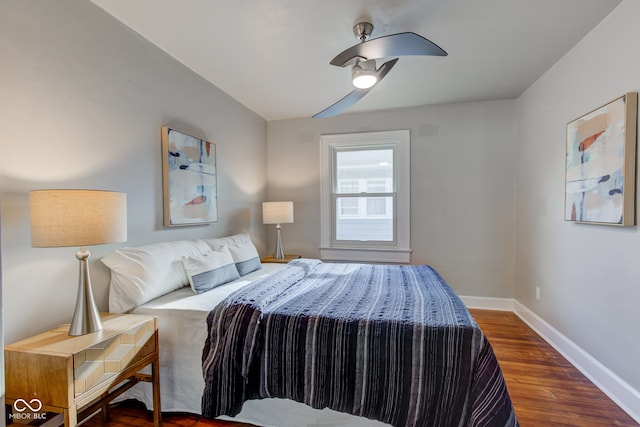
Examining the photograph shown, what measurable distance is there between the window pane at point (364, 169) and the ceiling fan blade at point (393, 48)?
2.09 meters

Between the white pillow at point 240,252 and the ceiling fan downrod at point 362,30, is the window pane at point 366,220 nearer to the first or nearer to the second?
the white pillow at point 240,252

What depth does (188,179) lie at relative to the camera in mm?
2635

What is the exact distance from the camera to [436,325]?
148cm

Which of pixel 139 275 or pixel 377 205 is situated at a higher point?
pixel 377 205

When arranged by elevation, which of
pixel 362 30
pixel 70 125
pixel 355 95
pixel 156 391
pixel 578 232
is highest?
pixel 362 30

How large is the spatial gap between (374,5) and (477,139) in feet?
7.69

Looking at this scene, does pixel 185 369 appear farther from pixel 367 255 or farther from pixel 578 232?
pixel 578 232

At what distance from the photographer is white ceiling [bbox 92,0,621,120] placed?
1908mm

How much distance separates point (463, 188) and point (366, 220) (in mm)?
1240

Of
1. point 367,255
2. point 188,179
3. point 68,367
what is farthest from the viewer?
point 367,255

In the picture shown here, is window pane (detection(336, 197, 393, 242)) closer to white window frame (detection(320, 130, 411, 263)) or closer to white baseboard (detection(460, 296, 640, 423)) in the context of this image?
white window frame (detection(320, 130, 411, 263))

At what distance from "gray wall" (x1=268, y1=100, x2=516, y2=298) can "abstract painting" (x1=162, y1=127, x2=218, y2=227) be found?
6.43ft

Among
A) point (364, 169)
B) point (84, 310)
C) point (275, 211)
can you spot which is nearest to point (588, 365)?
point (364, 169)

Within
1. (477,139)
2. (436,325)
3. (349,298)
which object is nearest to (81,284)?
(349,298)
